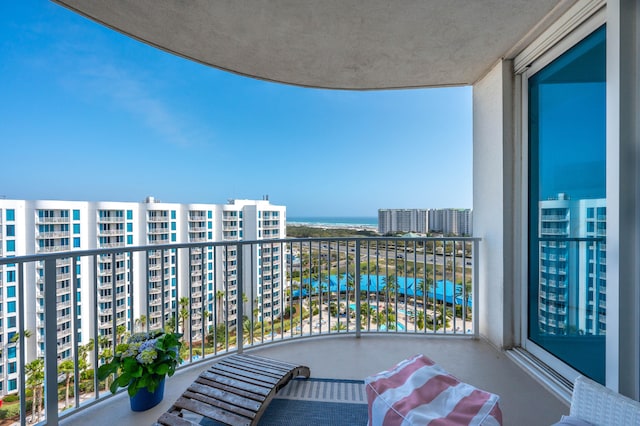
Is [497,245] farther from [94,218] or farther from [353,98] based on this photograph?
[94,218]

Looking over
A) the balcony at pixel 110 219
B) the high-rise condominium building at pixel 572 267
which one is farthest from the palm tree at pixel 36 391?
the balcony at pixel 110 219

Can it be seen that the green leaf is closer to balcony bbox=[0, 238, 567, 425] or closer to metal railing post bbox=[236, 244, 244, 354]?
balcony bbox=[0, 238, 567, 425]

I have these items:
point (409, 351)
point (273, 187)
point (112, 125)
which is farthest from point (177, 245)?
point (112, 125)

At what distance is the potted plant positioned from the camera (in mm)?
1743

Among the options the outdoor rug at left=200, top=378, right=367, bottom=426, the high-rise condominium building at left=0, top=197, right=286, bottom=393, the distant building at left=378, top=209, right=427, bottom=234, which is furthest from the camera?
the high-rise condominium building at left=0, top=197, right=286, bottom=393

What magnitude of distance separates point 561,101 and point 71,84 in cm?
1658

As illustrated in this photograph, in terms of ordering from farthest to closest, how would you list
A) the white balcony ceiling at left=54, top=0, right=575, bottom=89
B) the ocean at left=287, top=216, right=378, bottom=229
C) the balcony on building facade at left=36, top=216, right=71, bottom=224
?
the balcony on building facade at left=36, top=216, right=71, bottom=224, the ocean at left=287, top=216, right=378, bottom=229, the white balcony ceiling at left=54, top=0, right=575, bottom=89

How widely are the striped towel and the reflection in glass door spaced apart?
1.31 m

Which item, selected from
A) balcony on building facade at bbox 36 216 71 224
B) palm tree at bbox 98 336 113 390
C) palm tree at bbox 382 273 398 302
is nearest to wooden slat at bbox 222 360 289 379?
palm tree at bbox 98 336 113 390

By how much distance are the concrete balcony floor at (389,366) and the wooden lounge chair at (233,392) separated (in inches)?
11.4

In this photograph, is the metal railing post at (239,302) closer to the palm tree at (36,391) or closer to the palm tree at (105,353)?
the palm tree at (105,353)

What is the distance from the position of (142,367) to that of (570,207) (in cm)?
325

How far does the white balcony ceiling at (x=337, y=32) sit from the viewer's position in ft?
6.54

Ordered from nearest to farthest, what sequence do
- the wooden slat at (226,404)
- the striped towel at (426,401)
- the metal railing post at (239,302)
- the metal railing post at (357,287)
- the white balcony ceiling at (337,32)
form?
1. the striped towel at (426,401)
2. the wooden slat at (226,404)
3. the white balcony ceiling at (337,32)
4. the metal railing post at (239,302)
5. the metal railing post at (357,287)
